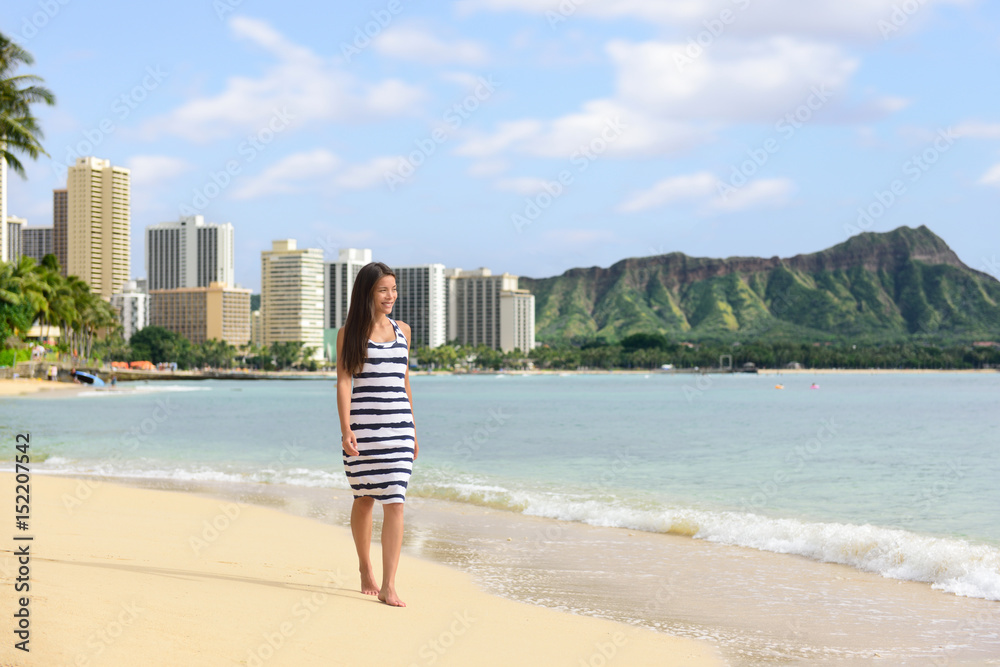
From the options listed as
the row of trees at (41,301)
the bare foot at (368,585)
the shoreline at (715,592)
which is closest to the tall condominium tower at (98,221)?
the row of trees at (41,301)

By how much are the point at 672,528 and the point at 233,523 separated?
16.7 ft

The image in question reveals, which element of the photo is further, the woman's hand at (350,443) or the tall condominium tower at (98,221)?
the tall condominium tower at (98,221)

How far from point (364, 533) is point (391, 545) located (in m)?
0.29

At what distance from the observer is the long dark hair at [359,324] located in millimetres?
4746

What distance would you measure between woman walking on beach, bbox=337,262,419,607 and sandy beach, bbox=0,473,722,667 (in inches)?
31.6

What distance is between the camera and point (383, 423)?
4.74m

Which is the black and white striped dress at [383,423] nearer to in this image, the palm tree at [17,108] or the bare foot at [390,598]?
the bare foot at [390,598]

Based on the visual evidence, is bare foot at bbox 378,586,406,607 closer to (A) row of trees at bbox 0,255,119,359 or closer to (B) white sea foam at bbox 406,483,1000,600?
(B) white sea foam at bbox 406,483,1000,600

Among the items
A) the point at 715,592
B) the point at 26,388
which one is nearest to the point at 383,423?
the point at 715,592

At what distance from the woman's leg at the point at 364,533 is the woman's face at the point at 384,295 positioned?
1.16m

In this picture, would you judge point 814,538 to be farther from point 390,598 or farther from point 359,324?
point 359,324

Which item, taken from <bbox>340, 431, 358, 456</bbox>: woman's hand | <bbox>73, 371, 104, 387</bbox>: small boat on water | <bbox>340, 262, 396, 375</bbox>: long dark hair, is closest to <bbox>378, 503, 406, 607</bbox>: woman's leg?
<bbox>340, 431, 358, 456</bbox>: woman's hand

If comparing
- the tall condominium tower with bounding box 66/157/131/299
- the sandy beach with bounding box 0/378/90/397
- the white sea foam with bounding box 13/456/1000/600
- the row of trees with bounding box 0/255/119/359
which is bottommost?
the sandy beach with bounding box 0/378/90/397

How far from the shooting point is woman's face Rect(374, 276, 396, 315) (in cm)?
485
